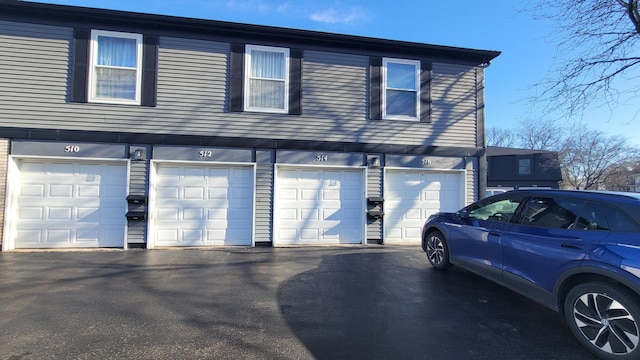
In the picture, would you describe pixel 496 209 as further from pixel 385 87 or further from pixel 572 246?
pixel 385 87

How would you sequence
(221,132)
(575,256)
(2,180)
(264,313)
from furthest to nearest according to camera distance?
(221,132)
(2,180)
(264,313)
(575,256)

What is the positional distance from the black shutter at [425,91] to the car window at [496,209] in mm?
4632

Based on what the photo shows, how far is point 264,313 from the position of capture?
412 cm

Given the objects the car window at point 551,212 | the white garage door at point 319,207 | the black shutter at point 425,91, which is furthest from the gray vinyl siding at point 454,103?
the car window at point 551,212

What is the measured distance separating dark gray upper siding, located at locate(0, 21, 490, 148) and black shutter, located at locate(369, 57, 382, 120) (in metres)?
0.13

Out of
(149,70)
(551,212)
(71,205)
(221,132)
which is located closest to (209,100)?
(221,132)

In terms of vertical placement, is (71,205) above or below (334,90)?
below

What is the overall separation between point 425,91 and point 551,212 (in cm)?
619

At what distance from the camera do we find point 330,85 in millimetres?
9023

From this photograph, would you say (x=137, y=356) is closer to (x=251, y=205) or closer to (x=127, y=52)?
(x=251, y=205)

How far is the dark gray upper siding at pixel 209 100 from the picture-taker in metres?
7.74

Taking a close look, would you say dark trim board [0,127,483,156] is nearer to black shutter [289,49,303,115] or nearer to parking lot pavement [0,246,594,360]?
black shutter [289,49,303,115]

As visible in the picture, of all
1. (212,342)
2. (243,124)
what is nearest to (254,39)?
(243,124)

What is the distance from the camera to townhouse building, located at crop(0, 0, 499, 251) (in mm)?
7766
